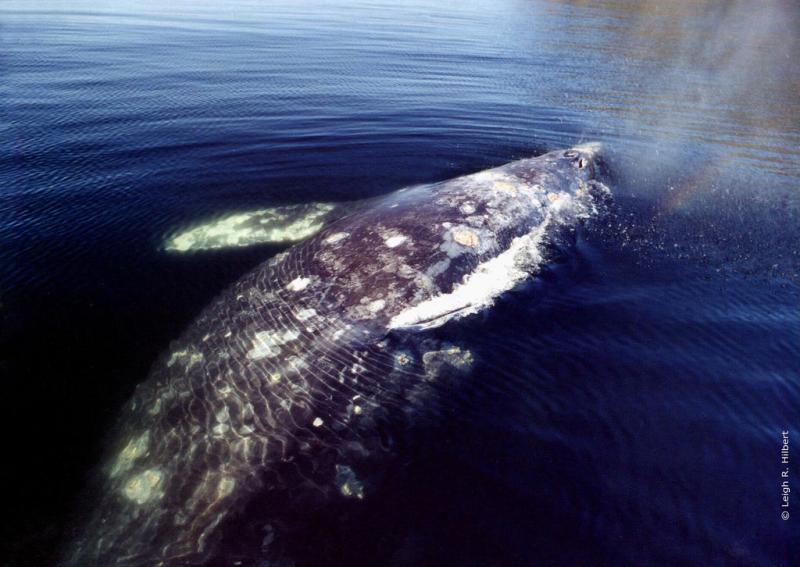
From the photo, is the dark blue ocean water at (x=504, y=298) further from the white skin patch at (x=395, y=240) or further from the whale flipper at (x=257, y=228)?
the white skin patch at (x=395, y=240)

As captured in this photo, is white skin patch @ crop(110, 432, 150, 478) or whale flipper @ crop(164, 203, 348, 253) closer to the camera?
white skin patch @ crop(110, 432, 150, 478)

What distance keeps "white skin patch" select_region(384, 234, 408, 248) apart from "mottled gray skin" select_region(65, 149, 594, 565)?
31 millimetres

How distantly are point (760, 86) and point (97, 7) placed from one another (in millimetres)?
54582

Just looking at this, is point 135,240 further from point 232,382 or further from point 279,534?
point 279,534

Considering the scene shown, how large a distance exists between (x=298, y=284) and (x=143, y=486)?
11.9ft

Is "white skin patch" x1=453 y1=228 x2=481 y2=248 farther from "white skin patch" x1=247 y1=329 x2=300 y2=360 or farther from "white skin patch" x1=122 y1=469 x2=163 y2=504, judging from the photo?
"white skin patch" x1=122 y1=469 x2=163 y2=504

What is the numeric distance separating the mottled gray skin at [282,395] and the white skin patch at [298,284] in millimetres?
27

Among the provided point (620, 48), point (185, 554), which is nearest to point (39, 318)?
point (185, 554)

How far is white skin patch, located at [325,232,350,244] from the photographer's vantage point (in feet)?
27.8

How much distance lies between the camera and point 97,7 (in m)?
42.8

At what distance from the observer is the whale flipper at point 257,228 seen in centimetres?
995

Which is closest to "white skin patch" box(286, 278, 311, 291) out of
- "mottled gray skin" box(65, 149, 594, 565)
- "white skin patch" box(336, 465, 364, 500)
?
"mottled gray skin" box(65, 149, 594, 565)

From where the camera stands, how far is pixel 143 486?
5.07 meters

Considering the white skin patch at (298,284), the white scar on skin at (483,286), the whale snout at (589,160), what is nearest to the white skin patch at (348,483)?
the white scar on skin at (483,286)
